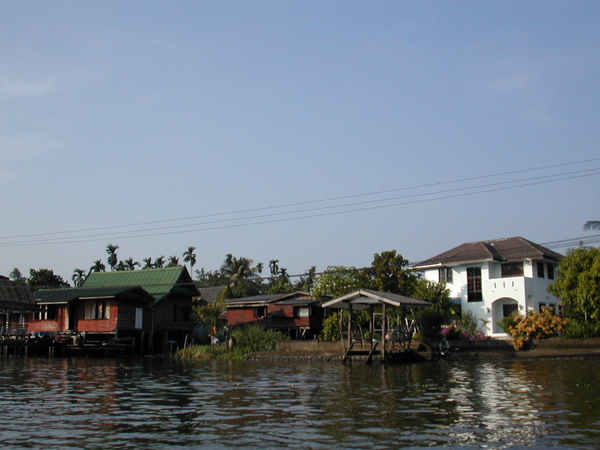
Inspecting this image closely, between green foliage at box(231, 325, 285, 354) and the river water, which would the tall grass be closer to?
green foliage at box(231, 325, 285, 354)

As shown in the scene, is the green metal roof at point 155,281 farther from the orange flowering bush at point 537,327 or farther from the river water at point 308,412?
the river water at point 308,412

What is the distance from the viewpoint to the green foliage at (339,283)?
53.6m

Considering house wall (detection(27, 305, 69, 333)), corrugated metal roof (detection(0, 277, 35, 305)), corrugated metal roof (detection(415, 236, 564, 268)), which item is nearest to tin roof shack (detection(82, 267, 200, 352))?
house wall (detection(27, 305, 69, 333))

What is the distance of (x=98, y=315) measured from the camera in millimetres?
59375

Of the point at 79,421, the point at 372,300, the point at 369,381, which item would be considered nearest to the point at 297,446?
the point at 79,421

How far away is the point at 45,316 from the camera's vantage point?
205 ft

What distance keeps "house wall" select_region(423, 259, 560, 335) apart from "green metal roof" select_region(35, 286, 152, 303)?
2833 cm

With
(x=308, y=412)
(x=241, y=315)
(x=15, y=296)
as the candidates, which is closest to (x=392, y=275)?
(x=241, y=315)

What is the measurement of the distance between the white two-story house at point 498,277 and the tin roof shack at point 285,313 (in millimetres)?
15386

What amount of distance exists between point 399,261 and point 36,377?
29385mm

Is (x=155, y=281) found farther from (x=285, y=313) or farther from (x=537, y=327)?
(x=537, y=327)

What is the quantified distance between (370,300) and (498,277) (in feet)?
52.5

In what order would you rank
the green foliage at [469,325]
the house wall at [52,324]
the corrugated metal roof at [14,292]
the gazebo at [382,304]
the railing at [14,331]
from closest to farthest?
the gazebo at [382,304] → the green foliage at [469,325] → the corrugated metal roof at [14,292] → the railing at [14,331] → the house wall at [52,324]

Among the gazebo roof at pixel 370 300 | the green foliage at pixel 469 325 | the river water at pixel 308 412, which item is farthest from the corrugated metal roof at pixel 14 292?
the green foliage at pixel 469 325
